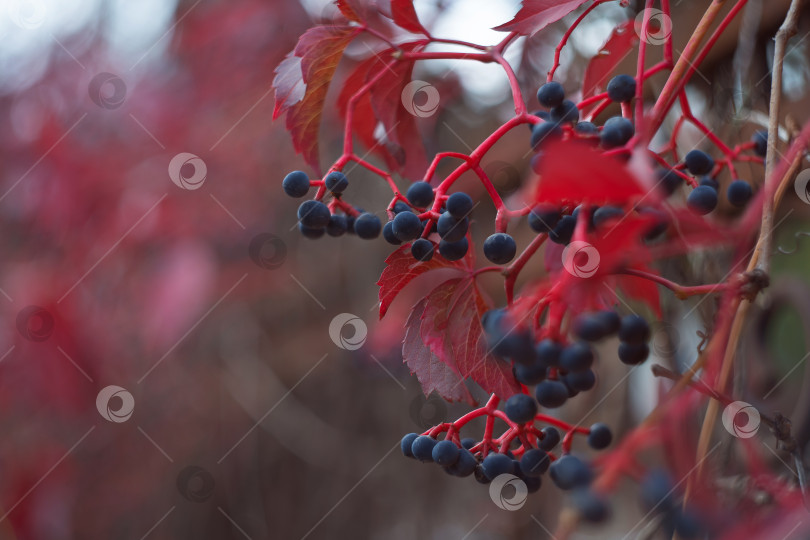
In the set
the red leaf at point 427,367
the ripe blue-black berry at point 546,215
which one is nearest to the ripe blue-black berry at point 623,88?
the ripe blue-black berry at point 546,215

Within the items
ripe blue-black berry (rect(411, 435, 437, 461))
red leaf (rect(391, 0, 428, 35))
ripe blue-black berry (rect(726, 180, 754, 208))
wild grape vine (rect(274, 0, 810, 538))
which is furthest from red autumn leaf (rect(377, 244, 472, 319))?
ripe blue-black berry (rect(726, 180, 754, 208))

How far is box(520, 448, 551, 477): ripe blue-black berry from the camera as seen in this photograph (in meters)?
0.52

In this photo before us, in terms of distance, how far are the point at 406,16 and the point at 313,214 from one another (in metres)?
0.21

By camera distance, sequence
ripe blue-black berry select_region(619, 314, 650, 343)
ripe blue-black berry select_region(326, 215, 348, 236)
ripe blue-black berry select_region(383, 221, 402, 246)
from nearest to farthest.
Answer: ripe blue-black berry select_region(619, 314, 650, 343) < ripe blue-black berry select_region(383, 221, 402, 246) < ripe blue-black berry select_region(326, 215, 348, 236)

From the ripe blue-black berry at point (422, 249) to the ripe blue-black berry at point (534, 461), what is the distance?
17 cm

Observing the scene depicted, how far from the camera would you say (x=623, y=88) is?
1.68ft

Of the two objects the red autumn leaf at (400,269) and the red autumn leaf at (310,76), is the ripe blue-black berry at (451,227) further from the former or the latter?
the red autumn leaf at (310,76)

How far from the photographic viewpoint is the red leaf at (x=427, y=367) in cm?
56

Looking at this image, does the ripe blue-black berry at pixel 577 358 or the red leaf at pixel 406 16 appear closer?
the ripe blue-black berry at pixel 577 358

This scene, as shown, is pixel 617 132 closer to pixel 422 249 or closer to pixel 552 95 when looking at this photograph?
pixel 552 95

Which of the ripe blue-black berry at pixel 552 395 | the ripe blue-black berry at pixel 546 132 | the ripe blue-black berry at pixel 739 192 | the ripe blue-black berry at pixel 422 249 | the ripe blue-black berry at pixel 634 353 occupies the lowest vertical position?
the ripe blue-black berry at pixel 422 249

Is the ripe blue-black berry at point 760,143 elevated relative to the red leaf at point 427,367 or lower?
elevated

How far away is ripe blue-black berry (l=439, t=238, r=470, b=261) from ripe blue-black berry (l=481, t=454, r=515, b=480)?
6.2 inches

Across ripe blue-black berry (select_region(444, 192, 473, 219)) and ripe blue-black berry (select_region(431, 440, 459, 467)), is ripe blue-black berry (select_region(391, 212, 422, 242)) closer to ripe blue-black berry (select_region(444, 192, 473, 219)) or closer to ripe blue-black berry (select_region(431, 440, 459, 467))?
ripe blue-black berry (select_region(444, 192, 473, 219))
